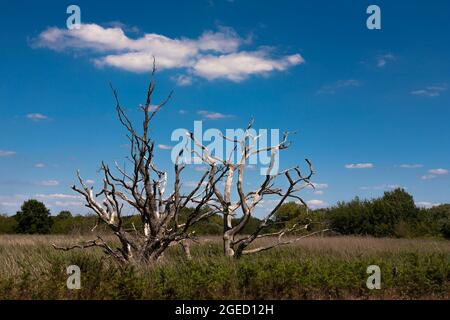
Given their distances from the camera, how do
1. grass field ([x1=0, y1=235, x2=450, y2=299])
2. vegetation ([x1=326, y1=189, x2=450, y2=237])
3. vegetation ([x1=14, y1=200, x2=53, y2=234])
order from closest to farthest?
grass field ([x1=0, y1=235, x2=450, y2=299]), vegetation ([x1=326, y1=189, x2=450, y2=237]), vegetation ([x1=14, y1=200, x2=53, y2=234])

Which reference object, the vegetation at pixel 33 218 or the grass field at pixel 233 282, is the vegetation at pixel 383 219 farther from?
the grass field at pixel 233 282

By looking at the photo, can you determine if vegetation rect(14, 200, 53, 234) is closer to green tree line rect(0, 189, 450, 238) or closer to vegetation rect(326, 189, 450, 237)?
green tree line rect(0, 189, 450, 238)

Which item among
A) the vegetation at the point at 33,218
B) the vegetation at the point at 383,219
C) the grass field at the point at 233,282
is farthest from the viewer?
the vegetation at the point at 33,218

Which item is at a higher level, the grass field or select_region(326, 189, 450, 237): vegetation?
select_region(326, 189, 450, 237): vegetation

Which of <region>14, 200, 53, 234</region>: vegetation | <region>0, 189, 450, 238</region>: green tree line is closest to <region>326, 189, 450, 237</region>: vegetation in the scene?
<region>0, 189, 450, 238</region>: green tree line

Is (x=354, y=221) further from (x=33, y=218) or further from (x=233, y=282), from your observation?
(x=233, y=282)

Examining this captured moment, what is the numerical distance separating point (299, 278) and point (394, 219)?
29643mm

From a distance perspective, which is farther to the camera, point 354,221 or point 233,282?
point 354,221

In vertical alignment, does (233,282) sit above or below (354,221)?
below

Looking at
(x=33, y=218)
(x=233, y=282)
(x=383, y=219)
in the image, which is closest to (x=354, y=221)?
(x=383, y=219)

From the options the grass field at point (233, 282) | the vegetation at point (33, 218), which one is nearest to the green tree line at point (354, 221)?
the vegetation at point (33, 218)
